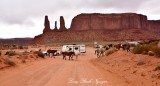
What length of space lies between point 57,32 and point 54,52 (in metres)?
136

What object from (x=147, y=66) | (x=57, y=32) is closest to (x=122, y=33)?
(x=57, y=32)

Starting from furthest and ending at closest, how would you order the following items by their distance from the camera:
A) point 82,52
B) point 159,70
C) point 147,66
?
point 82,52 < point 147,66 < point 159,70

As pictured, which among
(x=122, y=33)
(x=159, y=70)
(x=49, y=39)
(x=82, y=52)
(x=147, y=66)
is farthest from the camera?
(x=122, y=33)

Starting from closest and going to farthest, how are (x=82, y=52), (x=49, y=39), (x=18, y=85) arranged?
1. (x=18, y=85)
2. (x=82, y=52)
3. (x=49, y=39)

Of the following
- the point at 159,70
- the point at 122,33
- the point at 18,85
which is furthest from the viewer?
the point at 122,33

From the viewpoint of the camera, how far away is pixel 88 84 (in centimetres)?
1609

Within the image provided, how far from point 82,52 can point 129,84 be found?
48.4 m

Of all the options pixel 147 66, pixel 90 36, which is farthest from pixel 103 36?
pixel 147 66

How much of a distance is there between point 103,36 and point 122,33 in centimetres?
1354

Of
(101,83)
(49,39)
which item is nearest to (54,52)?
(101,83)

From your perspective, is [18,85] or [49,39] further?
[49,39]

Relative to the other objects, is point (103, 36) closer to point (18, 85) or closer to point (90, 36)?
point (90, 36)

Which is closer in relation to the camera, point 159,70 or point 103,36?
point 159,70

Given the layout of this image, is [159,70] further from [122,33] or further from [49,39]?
[122,33]
